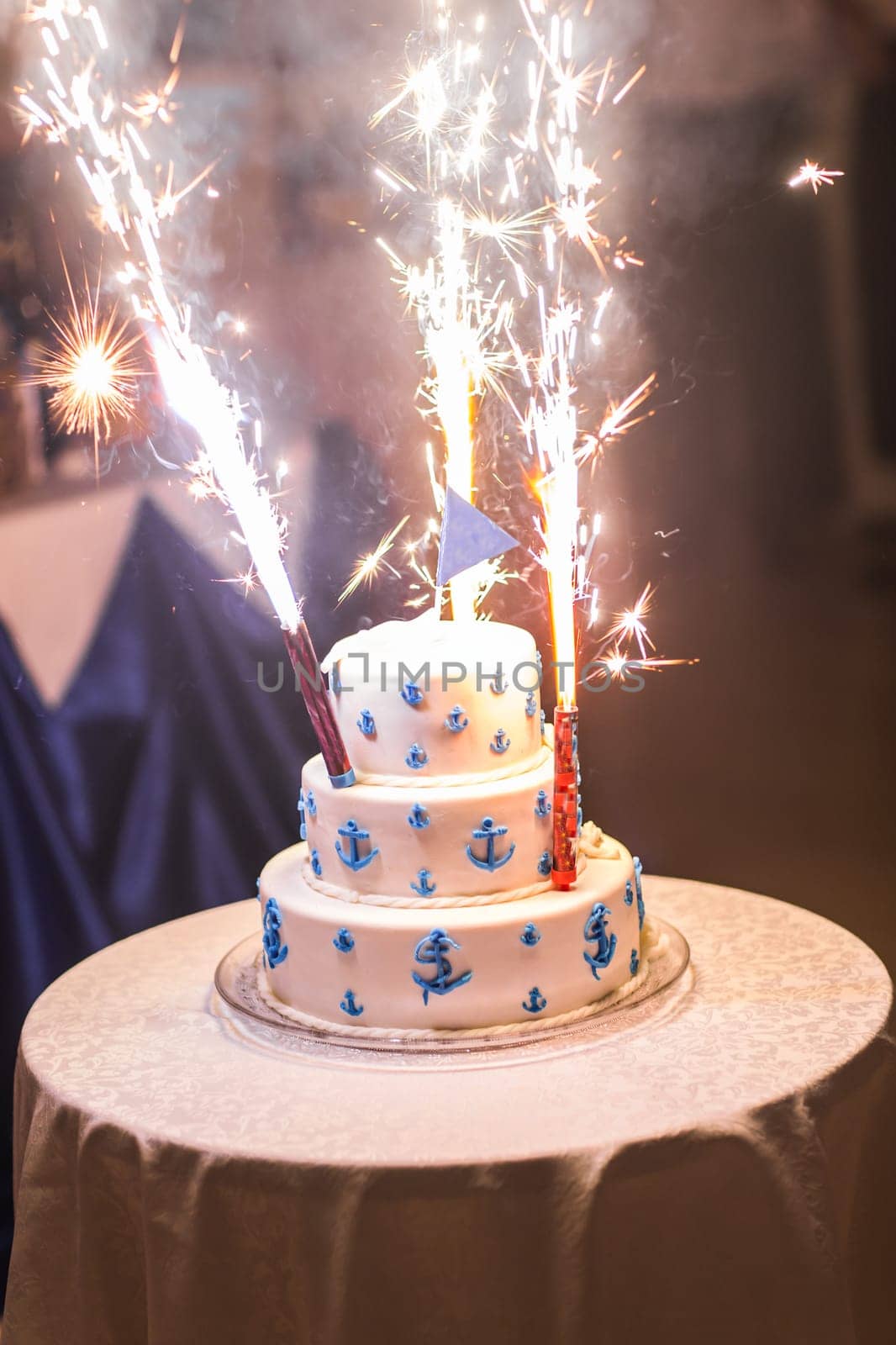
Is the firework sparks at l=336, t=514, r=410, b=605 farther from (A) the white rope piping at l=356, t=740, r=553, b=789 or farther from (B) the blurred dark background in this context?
(A) the white rope piping at l=356, t=740, r=553, b=789

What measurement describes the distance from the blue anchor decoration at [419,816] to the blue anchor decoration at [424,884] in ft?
0.26

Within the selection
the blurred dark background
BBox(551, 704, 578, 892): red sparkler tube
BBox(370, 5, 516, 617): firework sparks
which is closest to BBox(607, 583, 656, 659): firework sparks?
the blurred dark background

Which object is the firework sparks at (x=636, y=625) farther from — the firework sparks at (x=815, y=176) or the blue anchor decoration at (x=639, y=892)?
the firework sparks at (x=815, y=176)

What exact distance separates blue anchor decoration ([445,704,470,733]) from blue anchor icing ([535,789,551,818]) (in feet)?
0.60

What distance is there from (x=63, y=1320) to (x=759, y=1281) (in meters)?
0.97

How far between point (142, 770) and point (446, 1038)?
1252 millimetres

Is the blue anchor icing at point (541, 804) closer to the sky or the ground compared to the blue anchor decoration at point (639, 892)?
closer to the sky

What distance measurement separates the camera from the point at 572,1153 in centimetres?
154

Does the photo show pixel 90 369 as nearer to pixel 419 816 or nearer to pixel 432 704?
pixel 432 704

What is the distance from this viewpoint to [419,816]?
202 cm

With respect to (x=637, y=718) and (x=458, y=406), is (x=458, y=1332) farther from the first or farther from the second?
(x=458, y=406)

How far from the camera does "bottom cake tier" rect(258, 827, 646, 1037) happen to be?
6.46 ft

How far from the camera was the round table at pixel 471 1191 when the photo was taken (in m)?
Result: 1.52

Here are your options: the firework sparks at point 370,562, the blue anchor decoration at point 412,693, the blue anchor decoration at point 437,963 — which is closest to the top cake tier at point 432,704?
the blue anchor decoration at point 412,693
